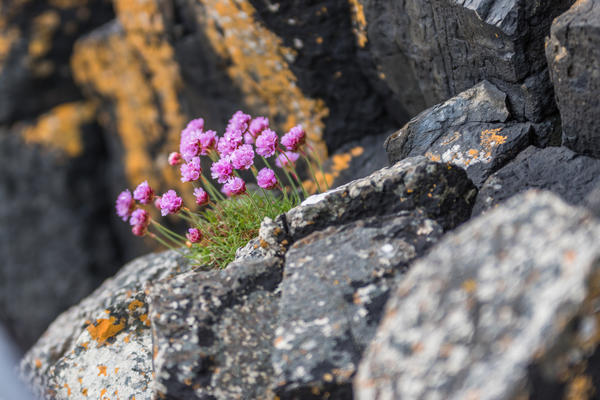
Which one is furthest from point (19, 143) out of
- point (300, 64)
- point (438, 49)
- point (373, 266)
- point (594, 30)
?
point (594, 30)

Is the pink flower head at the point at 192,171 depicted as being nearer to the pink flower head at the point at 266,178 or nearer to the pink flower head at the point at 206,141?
the pink flower head at the point at 206,141

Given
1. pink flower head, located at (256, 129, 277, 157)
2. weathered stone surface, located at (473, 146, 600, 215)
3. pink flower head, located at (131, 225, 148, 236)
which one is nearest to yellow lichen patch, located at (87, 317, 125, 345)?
pink flower head, located at (131, 225, 148, 236)

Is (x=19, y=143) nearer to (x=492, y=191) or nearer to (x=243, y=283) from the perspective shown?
(x=243, y=283)

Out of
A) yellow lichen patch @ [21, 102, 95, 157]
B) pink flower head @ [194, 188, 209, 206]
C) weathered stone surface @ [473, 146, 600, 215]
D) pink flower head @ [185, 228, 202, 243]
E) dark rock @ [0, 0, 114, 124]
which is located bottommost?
weathered stone surface @ [473, 146, 600, 215]

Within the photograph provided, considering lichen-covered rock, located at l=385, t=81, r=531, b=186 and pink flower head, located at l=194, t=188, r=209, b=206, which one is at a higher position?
pink flower head, located at l=194, t=188, r=209, b=206

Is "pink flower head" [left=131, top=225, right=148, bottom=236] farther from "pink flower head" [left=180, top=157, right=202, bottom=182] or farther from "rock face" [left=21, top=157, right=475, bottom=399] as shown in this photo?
"rock face" [left=21, top=157, right=475, bottom=399]

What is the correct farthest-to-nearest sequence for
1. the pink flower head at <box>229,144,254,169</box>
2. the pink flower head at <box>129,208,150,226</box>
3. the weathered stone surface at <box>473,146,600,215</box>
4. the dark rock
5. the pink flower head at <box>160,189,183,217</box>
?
the dark rock
the pink flower head at <box>129,208,150,226</box>
the pink flower head at <box>160,189,183,217</box>
the pink flower head at <box>229,144,254,169</box>
the weathered stone surface at <box>473,146,600,215</box>
